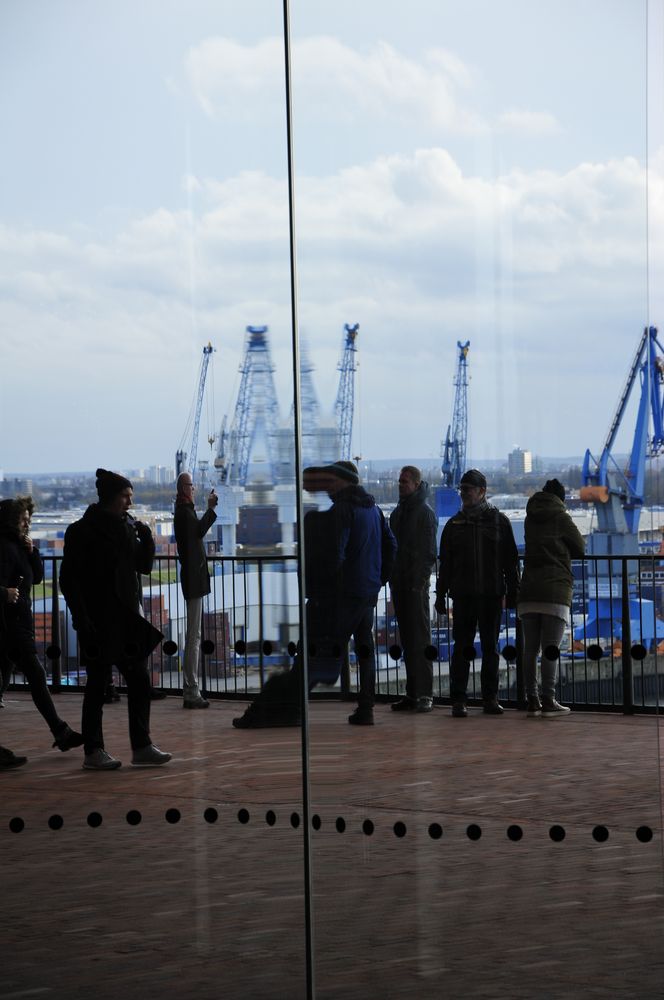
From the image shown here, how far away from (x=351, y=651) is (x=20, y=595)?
0.89 metres

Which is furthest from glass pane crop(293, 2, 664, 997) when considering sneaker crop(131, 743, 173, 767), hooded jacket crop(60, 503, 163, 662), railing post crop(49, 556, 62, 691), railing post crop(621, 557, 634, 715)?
railing post crop(49, 556, 62, 691)

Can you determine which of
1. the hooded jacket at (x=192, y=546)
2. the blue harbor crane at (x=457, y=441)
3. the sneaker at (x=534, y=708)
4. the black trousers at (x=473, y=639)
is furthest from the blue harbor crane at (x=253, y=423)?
the sneaker at (x=534, y=708)

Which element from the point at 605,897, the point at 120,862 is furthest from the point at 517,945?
the point at 120,862

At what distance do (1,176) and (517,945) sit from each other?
7.30 ft

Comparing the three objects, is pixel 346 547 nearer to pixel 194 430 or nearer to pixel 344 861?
pixel 194 430

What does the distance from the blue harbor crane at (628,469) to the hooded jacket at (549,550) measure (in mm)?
52

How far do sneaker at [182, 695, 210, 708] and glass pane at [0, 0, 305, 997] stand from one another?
1 cm

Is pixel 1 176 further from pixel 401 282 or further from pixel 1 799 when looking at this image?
pixel 1 799

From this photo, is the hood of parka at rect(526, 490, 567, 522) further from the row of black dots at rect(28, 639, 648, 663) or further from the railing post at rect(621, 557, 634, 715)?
the row of black dots at rect(28, 639, 648, 663)

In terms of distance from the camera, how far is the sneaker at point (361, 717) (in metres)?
3.06

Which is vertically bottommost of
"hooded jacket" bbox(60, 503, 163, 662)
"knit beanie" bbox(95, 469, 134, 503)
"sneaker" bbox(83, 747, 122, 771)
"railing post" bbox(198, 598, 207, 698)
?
"sneaker" bbox(83, 747, 122, 771)

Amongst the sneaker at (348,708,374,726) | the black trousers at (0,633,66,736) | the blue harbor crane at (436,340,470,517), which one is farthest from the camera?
the black trousers at (0,633,66,736)

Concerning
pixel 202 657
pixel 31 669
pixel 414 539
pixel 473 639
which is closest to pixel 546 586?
pixel 473 639

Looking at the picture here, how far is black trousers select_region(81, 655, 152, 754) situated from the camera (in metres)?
3.19
